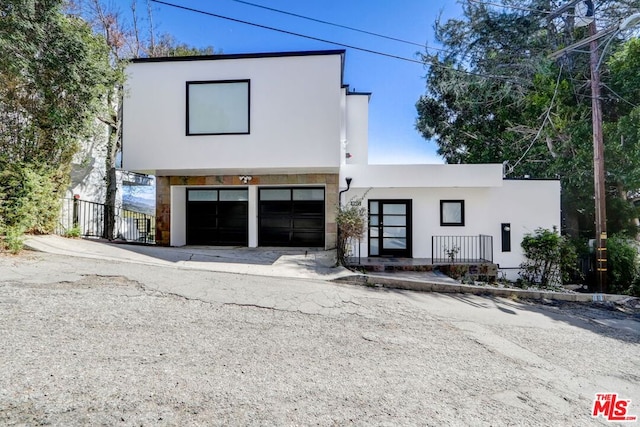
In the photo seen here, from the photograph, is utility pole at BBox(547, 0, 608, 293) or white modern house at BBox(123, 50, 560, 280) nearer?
white modern house at BBox(123, 50, 560, 280)

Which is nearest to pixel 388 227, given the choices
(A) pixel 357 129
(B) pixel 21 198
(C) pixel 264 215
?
(C) pixel 264 215

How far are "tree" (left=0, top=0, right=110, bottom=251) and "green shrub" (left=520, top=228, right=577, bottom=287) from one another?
509 inches

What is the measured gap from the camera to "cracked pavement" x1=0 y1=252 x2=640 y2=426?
248 cm

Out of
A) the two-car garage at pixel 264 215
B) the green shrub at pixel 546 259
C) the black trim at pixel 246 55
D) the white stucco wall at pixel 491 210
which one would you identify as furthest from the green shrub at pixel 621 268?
the black trim at pixel 246 55

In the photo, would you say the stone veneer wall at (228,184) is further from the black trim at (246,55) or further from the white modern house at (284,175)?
the black trim at (246,55)

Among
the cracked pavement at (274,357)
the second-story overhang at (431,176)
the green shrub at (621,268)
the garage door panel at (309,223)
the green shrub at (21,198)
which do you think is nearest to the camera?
the cracked pavement at (274,357)

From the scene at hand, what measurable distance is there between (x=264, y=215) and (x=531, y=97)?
11610mm

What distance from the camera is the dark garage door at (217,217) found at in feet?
37.8

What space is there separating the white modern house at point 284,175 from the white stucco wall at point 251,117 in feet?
0.10

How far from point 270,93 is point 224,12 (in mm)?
2794

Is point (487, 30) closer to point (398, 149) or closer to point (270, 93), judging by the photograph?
point (398, 149)

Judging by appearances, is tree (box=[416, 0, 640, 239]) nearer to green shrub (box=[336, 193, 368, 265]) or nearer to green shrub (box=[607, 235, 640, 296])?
green shrub (box=[607, 235, 640, 296])
